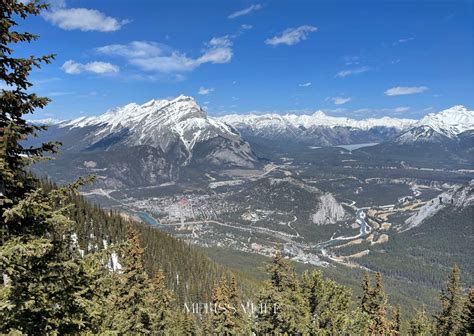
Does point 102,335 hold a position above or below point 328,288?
above

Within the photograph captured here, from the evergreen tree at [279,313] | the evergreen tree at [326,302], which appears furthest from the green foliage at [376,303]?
the evergreen tree at [279,313]

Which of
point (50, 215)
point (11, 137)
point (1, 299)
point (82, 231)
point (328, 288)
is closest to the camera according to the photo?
point (1, 299)

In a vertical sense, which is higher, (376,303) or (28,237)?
(28,237)

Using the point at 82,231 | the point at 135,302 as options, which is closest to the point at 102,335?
the point at 135,302

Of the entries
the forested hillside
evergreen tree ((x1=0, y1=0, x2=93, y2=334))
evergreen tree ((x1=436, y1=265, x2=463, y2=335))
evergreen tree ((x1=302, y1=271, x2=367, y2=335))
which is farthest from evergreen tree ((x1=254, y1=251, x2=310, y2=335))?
the forested hillside

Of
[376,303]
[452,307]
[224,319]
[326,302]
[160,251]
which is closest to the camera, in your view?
[326,302]

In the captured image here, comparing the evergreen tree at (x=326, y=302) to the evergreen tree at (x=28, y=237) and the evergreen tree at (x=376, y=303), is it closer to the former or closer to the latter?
the evergreen tree at (x=376, y=303)

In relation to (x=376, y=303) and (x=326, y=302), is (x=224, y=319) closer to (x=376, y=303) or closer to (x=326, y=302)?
(x=326, y=302)

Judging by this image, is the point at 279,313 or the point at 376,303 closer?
the point at 279,313

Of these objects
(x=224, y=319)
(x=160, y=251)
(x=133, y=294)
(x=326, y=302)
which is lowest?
(x=160, y=251)

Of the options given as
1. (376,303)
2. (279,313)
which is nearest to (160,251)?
(376,303)

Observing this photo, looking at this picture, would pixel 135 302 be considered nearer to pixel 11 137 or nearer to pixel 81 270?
pixel 81 270
